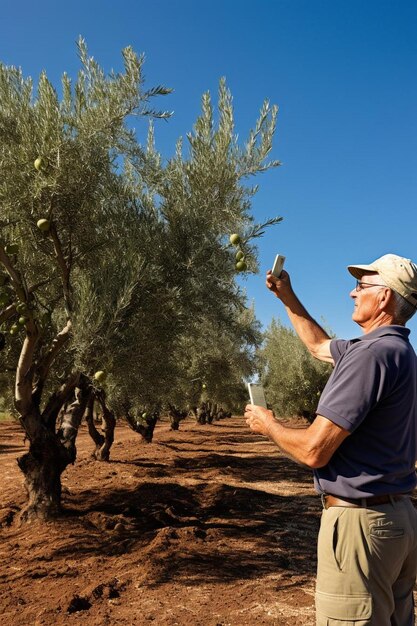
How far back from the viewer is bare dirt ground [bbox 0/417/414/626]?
520 centimetres

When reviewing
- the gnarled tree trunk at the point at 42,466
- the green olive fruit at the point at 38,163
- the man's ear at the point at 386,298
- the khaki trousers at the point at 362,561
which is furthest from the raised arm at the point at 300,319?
the gnarled tree trunk at the point at 42,466

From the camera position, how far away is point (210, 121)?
6.44 m

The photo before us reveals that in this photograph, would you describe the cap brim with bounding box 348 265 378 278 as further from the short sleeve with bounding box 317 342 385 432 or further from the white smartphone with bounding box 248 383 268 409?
the white smartphone with bounding box 248 383 268 409

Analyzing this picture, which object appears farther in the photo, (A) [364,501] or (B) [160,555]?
(B) [160,555]

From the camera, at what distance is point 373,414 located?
2.57 meters

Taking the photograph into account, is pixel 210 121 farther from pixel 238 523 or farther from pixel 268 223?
pixel 238 523

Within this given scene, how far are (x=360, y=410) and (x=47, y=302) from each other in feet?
21.2

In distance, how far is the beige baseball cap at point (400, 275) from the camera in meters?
2.75

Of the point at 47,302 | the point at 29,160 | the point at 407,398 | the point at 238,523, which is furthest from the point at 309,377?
the point at 407,398

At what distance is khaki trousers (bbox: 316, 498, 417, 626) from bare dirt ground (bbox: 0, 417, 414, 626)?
9.50 ft

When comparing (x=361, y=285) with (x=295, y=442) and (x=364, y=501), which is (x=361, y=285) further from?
(x=364, y=501)

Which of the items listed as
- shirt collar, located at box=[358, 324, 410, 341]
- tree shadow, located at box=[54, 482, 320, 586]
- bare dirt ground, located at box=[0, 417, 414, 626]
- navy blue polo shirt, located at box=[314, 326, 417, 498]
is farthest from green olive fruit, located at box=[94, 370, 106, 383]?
shirt collar, located at box=[358, 324, 410, 341]

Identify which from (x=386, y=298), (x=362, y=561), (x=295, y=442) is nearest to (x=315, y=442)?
(x=295, y=442)

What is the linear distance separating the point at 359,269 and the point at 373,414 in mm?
903
